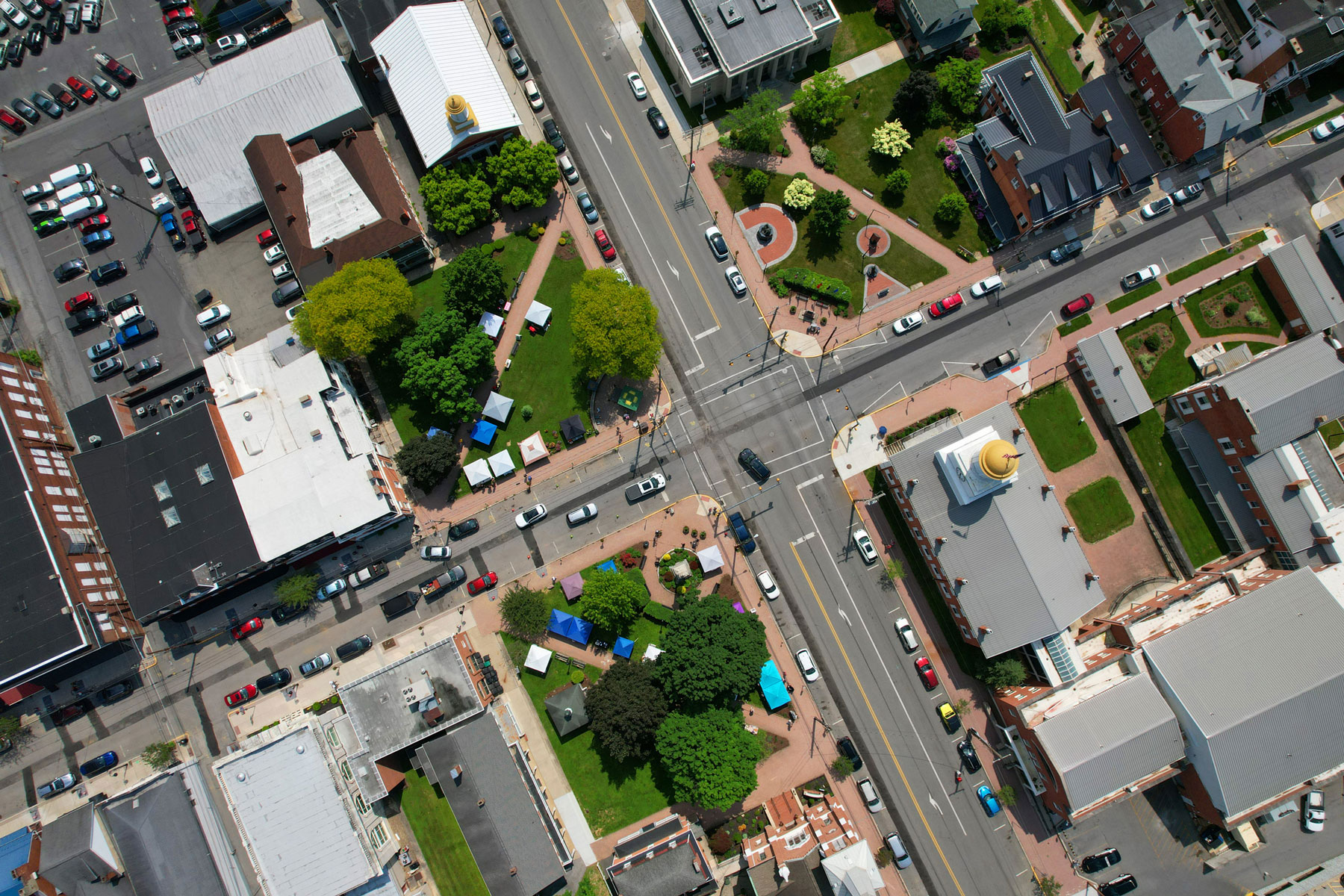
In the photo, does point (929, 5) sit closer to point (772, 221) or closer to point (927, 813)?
point (772, 221)

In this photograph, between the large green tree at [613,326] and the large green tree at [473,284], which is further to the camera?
the large green tree at [473,284]

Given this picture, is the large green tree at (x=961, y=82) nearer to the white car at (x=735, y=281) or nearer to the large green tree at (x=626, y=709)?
the white car at (x=735, y=281)

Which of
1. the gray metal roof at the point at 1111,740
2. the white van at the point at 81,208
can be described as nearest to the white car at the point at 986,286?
the gray metal roof at the point at 1111,740

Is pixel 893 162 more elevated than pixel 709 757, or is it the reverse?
pixel 893 162

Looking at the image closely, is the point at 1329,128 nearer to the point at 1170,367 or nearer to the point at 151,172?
the point at 1170,367

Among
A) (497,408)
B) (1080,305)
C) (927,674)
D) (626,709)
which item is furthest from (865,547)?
(497,408)

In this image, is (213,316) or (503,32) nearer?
(213,316)
